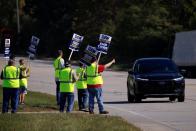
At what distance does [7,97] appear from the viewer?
899 inches

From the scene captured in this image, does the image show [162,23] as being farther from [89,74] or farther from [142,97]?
[89,74]

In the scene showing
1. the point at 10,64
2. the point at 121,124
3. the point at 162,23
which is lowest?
the point at 121,124

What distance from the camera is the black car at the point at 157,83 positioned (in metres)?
28.9

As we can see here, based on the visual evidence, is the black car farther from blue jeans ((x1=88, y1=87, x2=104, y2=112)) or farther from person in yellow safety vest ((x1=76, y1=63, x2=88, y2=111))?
blue jeans ((x1=88, y1=87, x2=104, y2=112))

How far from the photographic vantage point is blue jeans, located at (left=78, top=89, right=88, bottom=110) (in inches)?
1009

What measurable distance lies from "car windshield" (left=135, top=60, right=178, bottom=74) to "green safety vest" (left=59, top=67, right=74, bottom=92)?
7.48 m

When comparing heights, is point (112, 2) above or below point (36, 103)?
above

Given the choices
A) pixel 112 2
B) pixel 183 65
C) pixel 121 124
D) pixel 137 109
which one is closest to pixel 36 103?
pixel 137 109

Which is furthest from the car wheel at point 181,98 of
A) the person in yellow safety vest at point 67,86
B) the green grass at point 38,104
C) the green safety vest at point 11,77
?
the green safety vest at point 11,77

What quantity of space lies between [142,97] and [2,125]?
43.7 feet

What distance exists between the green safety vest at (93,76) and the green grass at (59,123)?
16.2 feet

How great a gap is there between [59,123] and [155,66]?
44.3 feet

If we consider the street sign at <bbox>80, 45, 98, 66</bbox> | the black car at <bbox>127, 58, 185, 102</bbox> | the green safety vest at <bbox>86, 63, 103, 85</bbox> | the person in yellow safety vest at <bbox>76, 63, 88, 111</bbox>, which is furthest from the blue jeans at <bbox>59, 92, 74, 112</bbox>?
the black car at <bbox>127, 58, 185, 102</bbox>

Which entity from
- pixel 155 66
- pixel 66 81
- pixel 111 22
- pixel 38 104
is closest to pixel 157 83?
pixel 155 66
